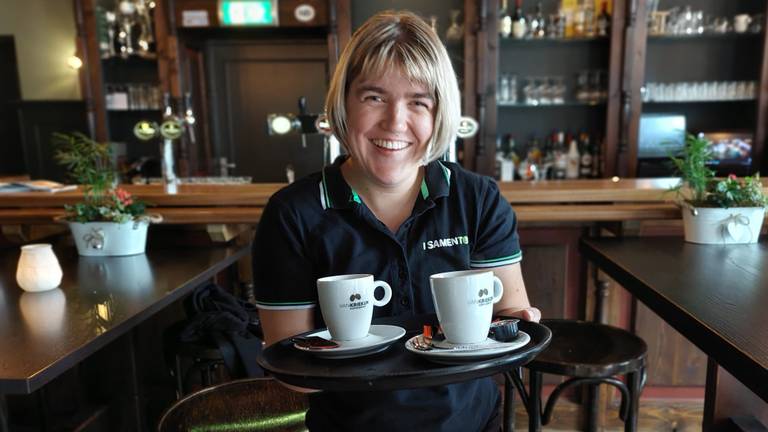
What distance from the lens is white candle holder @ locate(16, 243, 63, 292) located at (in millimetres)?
1436

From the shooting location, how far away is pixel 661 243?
178 centimetres

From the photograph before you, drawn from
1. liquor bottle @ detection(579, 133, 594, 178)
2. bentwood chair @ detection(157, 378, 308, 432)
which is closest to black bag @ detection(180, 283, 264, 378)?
bentwood chair @ detection(157, 378, 308, 432)

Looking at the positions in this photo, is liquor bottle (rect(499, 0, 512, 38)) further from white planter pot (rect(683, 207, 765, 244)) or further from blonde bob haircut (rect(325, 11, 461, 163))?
blonde bob haircut (rect(325, 11, 461, 163))

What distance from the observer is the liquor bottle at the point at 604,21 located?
3.61 m

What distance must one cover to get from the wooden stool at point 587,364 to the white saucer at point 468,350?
18.6 inches

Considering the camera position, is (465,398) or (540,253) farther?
(540,253)

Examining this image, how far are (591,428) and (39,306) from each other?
139cm

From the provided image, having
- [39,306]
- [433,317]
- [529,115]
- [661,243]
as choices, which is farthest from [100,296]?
[529,115]

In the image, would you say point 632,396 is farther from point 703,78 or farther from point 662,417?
point 703,78

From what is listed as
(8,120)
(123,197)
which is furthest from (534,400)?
(8,120)

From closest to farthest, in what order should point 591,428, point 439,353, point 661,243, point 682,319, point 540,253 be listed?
1. point 439,353
2. point 682,319
3. point 591,428
4. point 661,243
5. point 540,253

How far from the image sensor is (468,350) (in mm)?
755

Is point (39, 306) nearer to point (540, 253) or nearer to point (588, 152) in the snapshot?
point (540, 253)

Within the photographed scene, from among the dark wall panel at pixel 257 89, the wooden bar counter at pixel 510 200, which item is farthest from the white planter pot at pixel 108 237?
the dark wall panel at pixel 257 89
